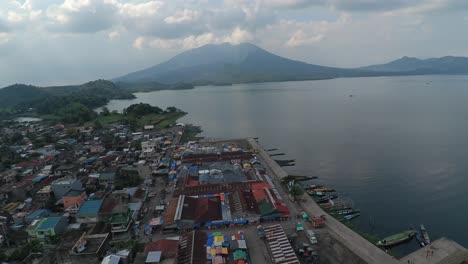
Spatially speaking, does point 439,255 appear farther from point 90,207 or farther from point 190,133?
point 190,133

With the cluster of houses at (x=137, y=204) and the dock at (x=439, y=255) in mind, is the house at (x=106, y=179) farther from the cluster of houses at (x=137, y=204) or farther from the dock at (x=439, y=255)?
the dock at (x=439, y=255)

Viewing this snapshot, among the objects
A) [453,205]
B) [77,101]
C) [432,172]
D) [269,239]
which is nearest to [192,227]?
[269,239]

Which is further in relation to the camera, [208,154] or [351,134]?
[351,134]

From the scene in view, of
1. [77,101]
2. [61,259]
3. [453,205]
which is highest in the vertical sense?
[77,101]

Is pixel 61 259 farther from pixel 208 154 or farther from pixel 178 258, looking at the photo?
pixel 208 154

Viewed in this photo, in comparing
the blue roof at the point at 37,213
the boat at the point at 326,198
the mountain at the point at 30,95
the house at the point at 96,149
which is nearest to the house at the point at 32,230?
the blue roof at the point at 37,213

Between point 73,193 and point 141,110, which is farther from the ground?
point 141,110

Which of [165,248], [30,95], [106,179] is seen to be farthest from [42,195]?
[30,95]
